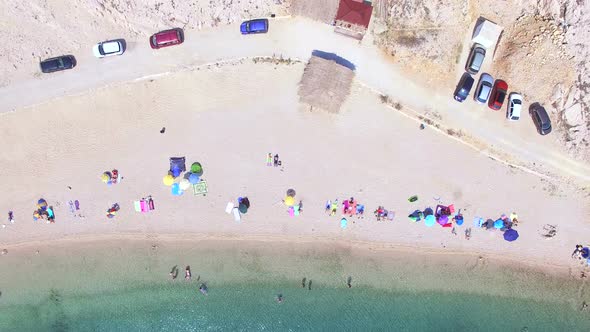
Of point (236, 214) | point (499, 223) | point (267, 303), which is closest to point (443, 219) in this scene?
point (499, 223)

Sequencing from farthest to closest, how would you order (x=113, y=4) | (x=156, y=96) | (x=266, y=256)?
(x=266, y=256) < (x=156, y=96) < (x=113, y=4)

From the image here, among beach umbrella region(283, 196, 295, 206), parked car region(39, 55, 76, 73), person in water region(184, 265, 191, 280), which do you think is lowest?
person in water region(184, 265, 191, 280)

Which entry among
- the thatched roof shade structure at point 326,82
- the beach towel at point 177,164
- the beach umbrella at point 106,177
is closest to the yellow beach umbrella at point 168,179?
the beach towel at point 177,164

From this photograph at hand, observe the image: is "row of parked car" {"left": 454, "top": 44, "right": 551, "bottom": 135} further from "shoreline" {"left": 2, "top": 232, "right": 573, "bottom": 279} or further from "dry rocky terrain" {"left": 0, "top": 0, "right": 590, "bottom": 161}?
"shoreline" {"left": 2, "top": 232, "right": 573, "bottom": 279}

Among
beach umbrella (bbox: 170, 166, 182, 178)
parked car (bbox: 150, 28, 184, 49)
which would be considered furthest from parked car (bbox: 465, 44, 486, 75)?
beach umbrella (bbox: 170, 166, 182, 178)

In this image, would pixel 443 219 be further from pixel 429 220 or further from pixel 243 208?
pixel 243 208

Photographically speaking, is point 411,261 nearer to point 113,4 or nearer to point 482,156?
point 482,156

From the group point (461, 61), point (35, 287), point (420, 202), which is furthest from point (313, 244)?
point (35, 287)
